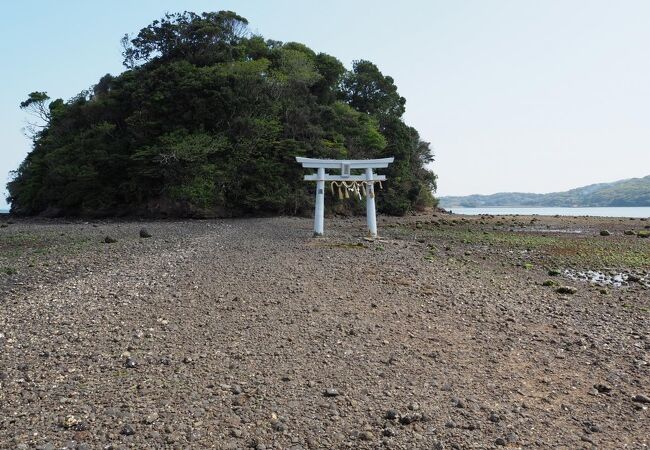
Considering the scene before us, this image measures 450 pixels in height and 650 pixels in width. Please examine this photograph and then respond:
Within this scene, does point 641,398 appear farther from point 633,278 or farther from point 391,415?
point 633,278

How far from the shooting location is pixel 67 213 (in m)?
37.3

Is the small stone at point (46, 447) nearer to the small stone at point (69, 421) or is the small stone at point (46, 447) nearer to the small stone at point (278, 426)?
the small stone at point (69, 421)

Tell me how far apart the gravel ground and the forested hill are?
779 inches

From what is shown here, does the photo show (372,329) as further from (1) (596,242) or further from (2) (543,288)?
(1) (596,242)

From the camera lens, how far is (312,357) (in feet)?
21.8

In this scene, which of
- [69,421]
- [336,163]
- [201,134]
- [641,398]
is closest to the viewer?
[69,421]

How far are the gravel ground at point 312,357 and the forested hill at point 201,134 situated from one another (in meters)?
19.8

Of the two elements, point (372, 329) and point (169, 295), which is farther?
point (169, 295)

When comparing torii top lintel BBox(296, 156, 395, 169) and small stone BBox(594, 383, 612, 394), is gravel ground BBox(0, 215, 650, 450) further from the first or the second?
torii top lintel BBox(296, 156, 395, 169)

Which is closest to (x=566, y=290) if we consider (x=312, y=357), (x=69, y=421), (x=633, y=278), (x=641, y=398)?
(x=633, y=278)

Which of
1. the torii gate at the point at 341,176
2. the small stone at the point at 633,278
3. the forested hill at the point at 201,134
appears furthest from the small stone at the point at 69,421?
the forested hill at the point at 201,134

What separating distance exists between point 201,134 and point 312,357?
2823 cm

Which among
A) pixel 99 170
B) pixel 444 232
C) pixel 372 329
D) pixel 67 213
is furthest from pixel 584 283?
pixel 67 213

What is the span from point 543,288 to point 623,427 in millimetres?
7397
